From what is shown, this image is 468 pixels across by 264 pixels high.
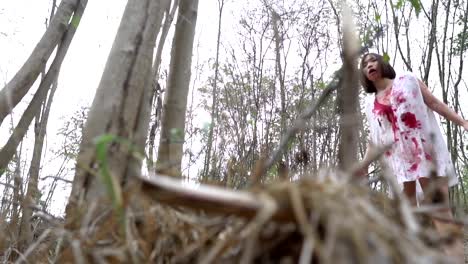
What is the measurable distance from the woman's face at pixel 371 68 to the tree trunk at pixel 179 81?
1734 millimetres

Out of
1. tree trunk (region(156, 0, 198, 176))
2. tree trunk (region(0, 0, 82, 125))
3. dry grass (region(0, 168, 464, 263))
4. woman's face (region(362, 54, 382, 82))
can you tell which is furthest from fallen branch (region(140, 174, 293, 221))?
woman's face (region(362, 54, 382, 82))

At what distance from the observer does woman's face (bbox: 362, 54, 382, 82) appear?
2729 millimetres

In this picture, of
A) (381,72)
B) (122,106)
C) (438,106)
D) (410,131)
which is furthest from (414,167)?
(122,106)

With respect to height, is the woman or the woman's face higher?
the woman's face

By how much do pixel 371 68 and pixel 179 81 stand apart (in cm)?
186

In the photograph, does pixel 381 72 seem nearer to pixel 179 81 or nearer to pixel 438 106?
pixel 438 106

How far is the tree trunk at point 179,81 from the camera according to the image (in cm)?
100

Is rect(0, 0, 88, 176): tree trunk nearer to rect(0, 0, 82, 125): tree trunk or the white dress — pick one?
rect(0, 0, 82, 125): tree trunk

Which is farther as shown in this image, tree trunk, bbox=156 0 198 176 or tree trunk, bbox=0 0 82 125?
tree trunk, bbox=0 0 82 125

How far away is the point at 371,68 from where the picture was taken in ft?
9.00

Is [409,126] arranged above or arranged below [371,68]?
below

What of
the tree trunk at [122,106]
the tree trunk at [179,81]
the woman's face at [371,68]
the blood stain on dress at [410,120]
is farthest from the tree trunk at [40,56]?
the blood stain on dress at [410,120]

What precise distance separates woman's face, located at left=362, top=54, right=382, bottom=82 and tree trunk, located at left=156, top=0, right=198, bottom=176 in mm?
1734

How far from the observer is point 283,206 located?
0.38m
